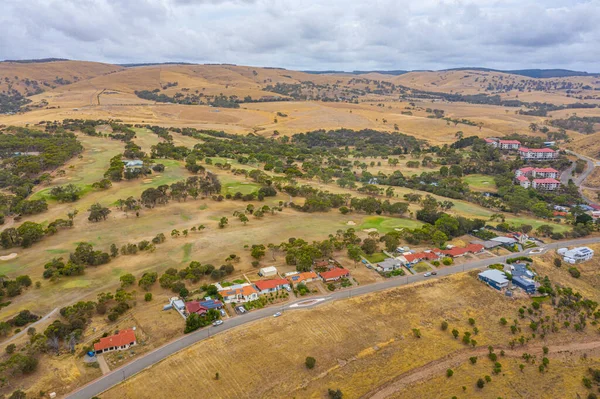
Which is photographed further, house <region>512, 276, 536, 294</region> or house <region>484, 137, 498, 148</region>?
house <region>484, 137, 498, 148</region>

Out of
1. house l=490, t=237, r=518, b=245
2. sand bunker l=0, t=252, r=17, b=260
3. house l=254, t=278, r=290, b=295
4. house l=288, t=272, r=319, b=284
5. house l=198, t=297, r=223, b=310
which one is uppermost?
sand bunker l=0, t=252, r=17, b=260

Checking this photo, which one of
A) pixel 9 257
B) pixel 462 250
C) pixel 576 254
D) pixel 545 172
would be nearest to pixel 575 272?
pixel 576 254

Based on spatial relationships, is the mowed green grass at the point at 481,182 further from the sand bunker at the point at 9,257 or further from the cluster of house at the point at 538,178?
the sand bunker at the point at 9,257

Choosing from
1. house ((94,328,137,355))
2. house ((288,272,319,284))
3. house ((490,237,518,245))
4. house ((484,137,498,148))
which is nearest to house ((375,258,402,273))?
house ((288,272,319,284))

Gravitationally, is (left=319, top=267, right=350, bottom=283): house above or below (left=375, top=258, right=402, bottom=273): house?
above

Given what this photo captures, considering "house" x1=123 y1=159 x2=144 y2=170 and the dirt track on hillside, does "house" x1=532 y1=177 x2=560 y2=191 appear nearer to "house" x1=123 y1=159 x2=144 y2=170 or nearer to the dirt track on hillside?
the dirt track on hillside

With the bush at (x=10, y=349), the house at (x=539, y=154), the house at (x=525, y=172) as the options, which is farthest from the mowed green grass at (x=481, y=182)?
the bush at (x=10, y=349)

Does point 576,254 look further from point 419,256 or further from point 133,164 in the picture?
point 133,164

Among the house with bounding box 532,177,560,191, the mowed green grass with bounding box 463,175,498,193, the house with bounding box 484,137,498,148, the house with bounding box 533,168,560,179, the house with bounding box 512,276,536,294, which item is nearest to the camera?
the house with bounding box 512,276,536,294
